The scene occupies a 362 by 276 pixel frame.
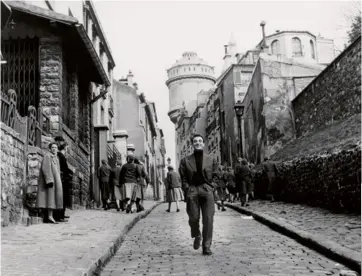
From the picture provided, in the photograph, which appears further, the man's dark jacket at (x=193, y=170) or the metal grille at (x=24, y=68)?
the metal grille at (x=24, y=68)

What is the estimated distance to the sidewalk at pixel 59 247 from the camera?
17.0 ft

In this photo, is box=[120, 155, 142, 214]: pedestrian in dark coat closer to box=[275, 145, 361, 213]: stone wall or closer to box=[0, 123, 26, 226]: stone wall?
box=[0, 123, 26, 226]: stone wall

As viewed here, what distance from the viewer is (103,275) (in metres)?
5.61

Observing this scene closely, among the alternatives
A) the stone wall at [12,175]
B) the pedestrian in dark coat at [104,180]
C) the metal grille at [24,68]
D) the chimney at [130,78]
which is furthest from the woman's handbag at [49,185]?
the chimney at [130,78]

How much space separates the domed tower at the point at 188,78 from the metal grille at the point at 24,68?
60.1 m

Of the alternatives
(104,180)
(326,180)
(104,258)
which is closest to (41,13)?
(104,180)

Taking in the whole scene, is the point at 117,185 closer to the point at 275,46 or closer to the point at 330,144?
the point at 330,144

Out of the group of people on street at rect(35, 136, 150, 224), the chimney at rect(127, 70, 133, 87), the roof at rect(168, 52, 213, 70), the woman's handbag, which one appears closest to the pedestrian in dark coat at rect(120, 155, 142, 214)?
the group of people on street at rect(35, 136, 150, 224)

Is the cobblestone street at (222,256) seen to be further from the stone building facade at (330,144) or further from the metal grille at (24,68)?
the metal grille at (24,68)

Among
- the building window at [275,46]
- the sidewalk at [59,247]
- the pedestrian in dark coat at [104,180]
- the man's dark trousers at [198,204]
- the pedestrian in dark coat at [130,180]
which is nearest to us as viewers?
the sidewalk at [59,247]

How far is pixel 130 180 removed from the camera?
44.6 feet

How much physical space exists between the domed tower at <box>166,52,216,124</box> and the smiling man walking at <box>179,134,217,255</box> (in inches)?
2622

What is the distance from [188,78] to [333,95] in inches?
2211

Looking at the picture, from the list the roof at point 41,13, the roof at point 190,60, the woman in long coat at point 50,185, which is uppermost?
the roof at point 190,60
